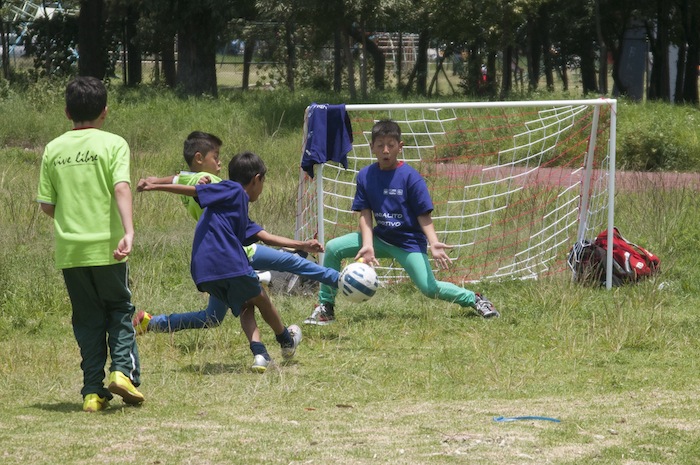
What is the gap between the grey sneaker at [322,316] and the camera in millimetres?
8336

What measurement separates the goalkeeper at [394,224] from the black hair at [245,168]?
117cm

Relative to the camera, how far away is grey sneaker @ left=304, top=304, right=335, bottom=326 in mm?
8336

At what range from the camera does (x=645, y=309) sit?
335 inches

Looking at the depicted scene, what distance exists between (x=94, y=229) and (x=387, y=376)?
6.60ft

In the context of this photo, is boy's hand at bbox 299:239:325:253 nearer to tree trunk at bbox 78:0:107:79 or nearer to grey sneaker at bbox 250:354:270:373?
grey sneaker at bbox 250:354:270:373

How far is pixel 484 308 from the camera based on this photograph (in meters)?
8.48

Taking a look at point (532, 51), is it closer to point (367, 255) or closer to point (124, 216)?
point (367, 255)

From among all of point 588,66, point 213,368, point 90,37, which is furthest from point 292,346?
point 588,66

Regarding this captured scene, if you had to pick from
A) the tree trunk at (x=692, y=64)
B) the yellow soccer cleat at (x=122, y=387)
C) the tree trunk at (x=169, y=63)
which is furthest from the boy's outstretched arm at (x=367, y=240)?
the tree trunk at (x=169, y=63)

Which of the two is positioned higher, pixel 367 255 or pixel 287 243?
pixel 287 243

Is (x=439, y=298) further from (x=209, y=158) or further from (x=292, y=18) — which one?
(x=292, y=18)

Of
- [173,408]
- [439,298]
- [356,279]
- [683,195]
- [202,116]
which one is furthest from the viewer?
[202,116]

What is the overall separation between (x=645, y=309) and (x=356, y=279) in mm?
2407

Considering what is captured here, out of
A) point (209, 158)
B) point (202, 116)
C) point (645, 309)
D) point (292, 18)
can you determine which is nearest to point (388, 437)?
point (209, 158)
